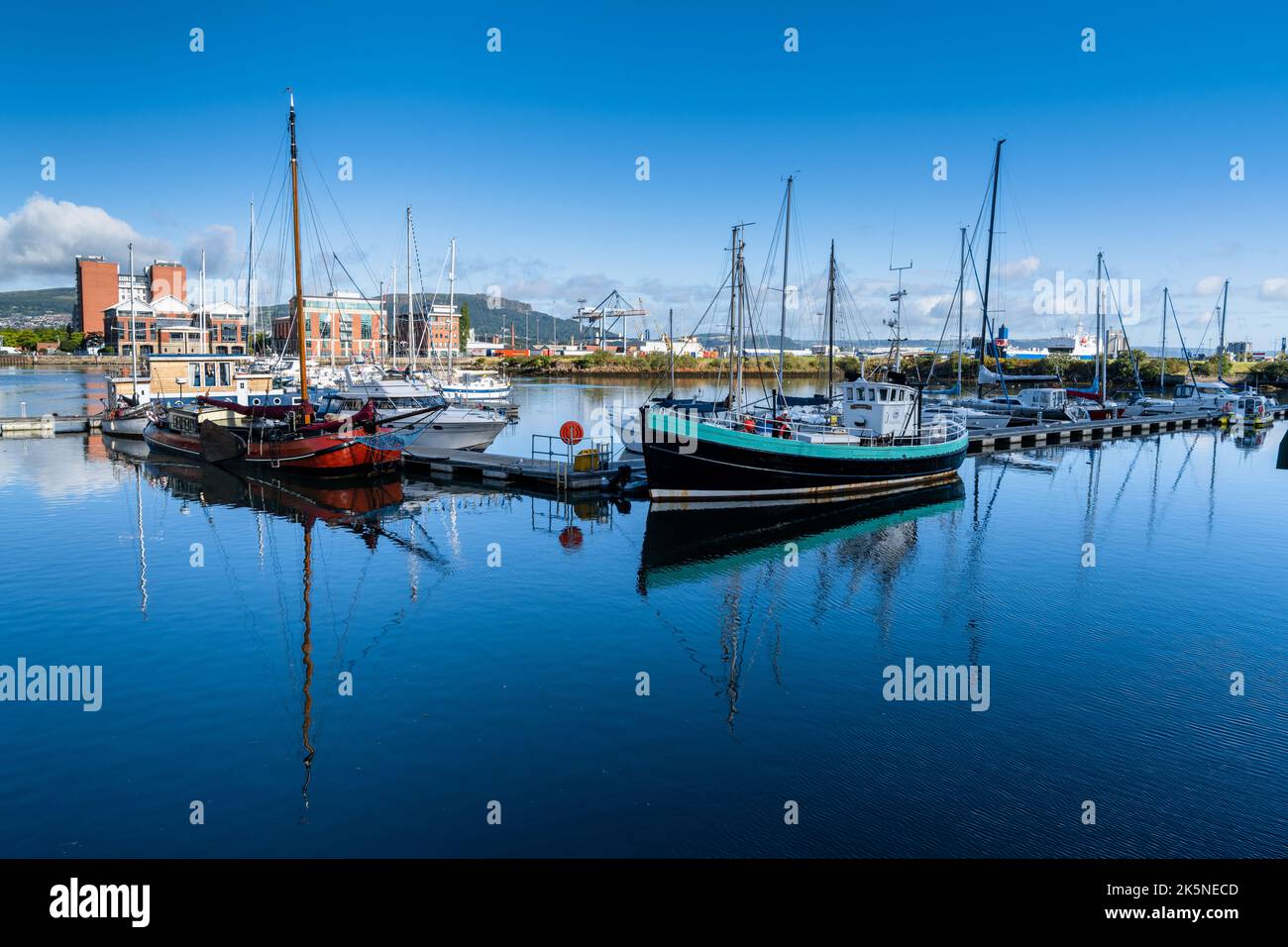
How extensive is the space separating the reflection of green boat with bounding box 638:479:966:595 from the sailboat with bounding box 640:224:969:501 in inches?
31.1

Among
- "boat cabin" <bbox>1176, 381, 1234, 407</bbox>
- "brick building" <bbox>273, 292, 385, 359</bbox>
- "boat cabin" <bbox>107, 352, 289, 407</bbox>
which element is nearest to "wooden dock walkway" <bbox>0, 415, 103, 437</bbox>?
"boat cabin" <bbox>107, 352, 289, 407</bbox>

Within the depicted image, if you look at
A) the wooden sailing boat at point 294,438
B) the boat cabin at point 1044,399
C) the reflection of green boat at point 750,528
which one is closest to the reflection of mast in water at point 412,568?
the reflection of green boat at point 750,528

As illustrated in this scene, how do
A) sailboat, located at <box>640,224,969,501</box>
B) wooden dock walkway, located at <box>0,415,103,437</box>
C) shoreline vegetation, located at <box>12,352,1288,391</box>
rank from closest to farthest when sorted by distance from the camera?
sailboat, located at <box>640,224,969,501</box>
wooden dock walkway, located at <box>0,415,103,437</box>
shoreline vegetation, located at <box>12,352,1288,391</box>

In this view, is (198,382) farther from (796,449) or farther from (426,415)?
(796,449)

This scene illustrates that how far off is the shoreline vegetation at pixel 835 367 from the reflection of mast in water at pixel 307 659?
81.2 meters

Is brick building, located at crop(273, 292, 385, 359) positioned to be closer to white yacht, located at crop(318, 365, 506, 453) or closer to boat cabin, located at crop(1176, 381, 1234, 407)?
white yacht, located at crop(318, 365, 506, 453)

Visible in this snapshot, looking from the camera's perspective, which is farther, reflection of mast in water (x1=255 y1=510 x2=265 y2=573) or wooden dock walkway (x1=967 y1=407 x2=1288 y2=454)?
wooden dock walkway (x1=967 y1=407 x2=1288 y2=454)

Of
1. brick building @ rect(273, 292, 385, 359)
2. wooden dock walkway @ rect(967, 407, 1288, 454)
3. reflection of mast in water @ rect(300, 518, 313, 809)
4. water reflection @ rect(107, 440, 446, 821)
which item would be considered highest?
brick building @ rect(273, 292, 385, 359)

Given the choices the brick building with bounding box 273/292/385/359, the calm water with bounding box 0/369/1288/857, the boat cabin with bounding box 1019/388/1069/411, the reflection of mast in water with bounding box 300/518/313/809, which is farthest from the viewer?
the brick building with bounding box 273/292/385/359

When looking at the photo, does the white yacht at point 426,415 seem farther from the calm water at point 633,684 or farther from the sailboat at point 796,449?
the sailboat at point 796,449

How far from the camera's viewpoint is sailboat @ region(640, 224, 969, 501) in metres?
33.8

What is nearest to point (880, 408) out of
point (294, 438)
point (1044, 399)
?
point (294, 438)

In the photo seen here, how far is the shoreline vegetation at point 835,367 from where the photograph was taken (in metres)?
122

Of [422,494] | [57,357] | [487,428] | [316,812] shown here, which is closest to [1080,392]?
[487,428]
